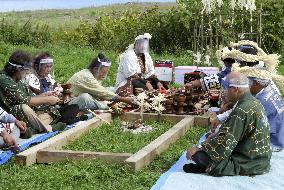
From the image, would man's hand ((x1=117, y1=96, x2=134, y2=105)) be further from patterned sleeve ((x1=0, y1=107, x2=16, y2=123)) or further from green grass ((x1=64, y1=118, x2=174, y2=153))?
patterned sleeve ((x1=0, y1=107, x2=16, y2=123))

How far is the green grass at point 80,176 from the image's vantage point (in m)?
5.24

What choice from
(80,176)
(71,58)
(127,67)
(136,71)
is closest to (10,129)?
(80,176)

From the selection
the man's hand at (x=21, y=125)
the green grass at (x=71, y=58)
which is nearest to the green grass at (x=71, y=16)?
the green grass at (x=71, y=58)

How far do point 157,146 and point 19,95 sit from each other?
178 centimetres

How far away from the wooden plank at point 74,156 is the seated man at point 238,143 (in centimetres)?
72

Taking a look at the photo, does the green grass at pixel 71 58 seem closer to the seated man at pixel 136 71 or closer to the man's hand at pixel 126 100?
the seated man at pixel 136 71

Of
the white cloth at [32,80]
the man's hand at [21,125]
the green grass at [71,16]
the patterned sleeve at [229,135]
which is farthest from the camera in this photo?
the green grass at [71,16]

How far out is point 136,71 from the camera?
10.3m

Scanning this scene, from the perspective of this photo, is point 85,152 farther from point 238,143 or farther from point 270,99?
point 270,99

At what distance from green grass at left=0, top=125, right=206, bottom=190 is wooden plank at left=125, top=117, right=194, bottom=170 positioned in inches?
2.6

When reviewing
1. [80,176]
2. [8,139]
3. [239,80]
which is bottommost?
[80,176]

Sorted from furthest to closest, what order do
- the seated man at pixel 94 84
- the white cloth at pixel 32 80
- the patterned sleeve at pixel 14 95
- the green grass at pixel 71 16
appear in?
the green grass at pixel 71 16, the seated man at pixel 94 84, the white cloth at pixel 32 80, the patterned sleeve at pixel 14 95

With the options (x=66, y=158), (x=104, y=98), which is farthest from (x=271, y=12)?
(x=66, y=158)

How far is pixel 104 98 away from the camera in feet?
28.9
